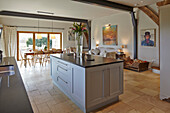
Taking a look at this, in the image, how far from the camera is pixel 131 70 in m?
5.60

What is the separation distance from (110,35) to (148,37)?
250 cm

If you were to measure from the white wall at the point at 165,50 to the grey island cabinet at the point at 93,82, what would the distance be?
93cm

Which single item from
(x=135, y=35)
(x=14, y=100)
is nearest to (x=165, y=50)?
(x=14, y=100)

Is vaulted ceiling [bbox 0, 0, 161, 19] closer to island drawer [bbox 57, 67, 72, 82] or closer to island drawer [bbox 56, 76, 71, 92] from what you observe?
island drawer [bbox 57, 67, 72, 82]

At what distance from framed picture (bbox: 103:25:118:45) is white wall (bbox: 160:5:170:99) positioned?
4963 mm

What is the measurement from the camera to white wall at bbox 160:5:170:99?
2477 mm

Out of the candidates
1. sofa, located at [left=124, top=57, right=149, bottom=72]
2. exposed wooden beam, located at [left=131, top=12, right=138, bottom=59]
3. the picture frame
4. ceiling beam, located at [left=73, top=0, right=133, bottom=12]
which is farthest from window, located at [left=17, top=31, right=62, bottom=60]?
sofa, located at [left=124, top=57, right=149, bottom=72]

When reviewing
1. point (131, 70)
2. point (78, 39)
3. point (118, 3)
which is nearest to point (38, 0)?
point (78, 39)

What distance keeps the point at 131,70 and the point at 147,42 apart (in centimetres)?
170

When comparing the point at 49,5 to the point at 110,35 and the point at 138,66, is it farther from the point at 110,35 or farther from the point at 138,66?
the point at 138,66

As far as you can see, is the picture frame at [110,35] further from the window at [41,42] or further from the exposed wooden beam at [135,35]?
the window at [41,42]

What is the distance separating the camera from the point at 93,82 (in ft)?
Result: 7.20

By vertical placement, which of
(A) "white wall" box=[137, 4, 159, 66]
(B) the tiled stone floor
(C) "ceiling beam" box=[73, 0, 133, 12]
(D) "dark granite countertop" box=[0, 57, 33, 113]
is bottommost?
(B) the tiled stone floor

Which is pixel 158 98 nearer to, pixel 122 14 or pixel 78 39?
pixel 78 39
